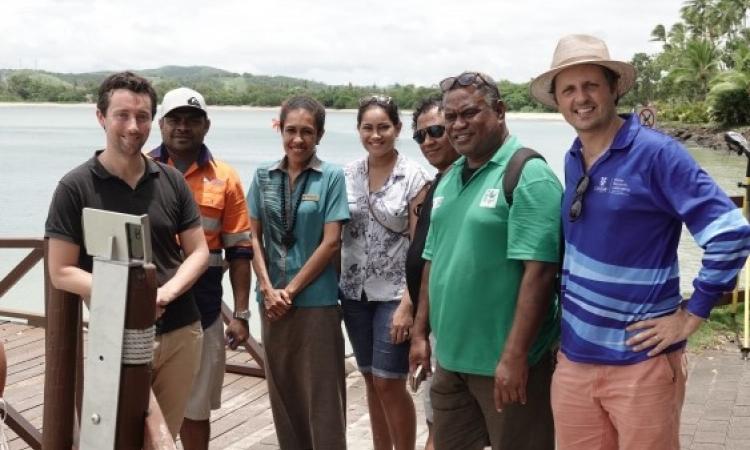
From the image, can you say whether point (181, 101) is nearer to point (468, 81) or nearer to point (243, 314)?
point (243, 314)

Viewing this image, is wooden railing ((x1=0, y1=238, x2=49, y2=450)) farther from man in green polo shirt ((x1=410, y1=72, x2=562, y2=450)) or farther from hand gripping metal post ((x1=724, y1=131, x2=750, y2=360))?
hand gripping metal post ((x1=724, y1=131, x2=750, y2=360))

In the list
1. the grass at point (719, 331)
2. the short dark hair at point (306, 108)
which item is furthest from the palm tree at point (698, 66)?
the short dark hair at point (306, 108)

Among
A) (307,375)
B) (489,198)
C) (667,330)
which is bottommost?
(307,375)

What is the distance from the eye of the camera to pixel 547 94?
3.31 meters

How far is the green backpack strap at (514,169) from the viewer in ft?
10.4

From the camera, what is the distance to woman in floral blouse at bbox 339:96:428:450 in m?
4.30

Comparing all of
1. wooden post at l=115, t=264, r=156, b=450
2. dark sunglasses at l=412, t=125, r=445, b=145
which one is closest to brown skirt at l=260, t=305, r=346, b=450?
dark sunglasses at l=412, t=125, r=445, b=145

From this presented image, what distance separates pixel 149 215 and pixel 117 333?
3.64 feet

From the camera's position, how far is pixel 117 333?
2250mm

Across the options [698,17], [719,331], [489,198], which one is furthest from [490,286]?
[698,17]

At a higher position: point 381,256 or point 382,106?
point 382,106

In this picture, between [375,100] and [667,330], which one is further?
[375,100]

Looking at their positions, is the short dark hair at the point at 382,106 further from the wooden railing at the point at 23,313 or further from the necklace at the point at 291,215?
the wooden railing at the point at 23,313

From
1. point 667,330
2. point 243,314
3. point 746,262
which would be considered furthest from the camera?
point 746,262
